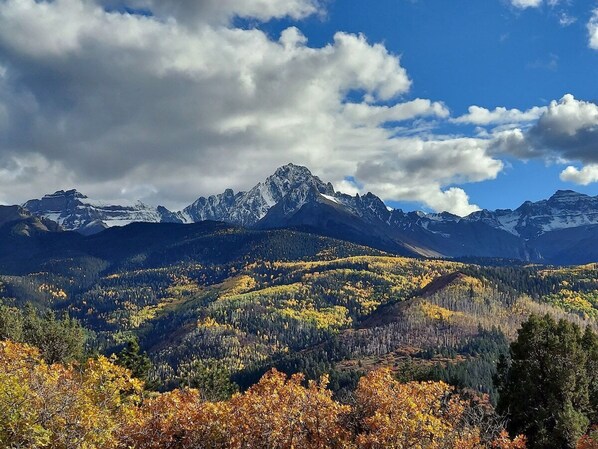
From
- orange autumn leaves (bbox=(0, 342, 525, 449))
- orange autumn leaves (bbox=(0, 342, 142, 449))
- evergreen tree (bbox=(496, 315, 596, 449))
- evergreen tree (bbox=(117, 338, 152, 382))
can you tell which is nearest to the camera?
orange autumn leaves (bbox=(0, 342, 142, 449))

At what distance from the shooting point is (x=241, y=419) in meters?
34.2

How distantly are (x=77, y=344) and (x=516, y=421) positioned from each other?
101602mm

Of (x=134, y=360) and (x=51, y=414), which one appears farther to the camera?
(x=134, y=360)

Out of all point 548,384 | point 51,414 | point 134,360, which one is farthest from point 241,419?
point 134,360

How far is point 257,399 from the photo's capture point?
35.5 m

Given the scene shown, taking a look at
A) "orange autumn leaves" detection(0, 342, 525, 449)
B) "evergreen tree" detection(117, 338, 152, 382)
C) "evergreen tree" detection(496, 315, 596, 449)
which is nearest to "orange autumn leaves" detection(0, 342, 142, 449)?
"orange autumn leaves" detection(0, 342, 525, 449)

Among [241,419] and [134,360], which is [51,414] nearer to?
[241,419]

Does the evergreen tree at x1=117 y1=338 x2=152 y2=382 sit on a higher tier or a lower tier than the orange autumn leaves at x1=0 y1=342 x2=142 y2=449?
lower

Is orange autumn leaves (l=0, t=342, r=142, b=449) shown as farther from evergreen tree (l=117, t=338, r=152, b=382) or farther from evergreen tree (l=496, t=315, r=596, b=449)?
evergreen tree (l=117, t=338, r=152, b=382)

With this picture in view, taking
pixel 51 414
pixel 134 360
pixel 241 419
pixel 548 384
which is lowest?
pixel 134 360

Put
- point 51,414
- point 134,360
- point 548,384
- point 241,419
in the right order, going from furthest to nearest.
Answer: point 134,360 < point 548,384 < point 241,419 < point 51,414

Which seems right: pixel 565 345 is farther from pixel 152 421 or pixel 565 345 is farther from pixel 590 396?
pixel 152 421

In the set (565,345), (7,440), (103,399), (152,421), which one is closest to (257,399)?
(152,421)

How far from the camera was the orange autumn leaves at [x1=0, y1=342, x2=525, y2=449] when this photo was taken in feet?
99.0
